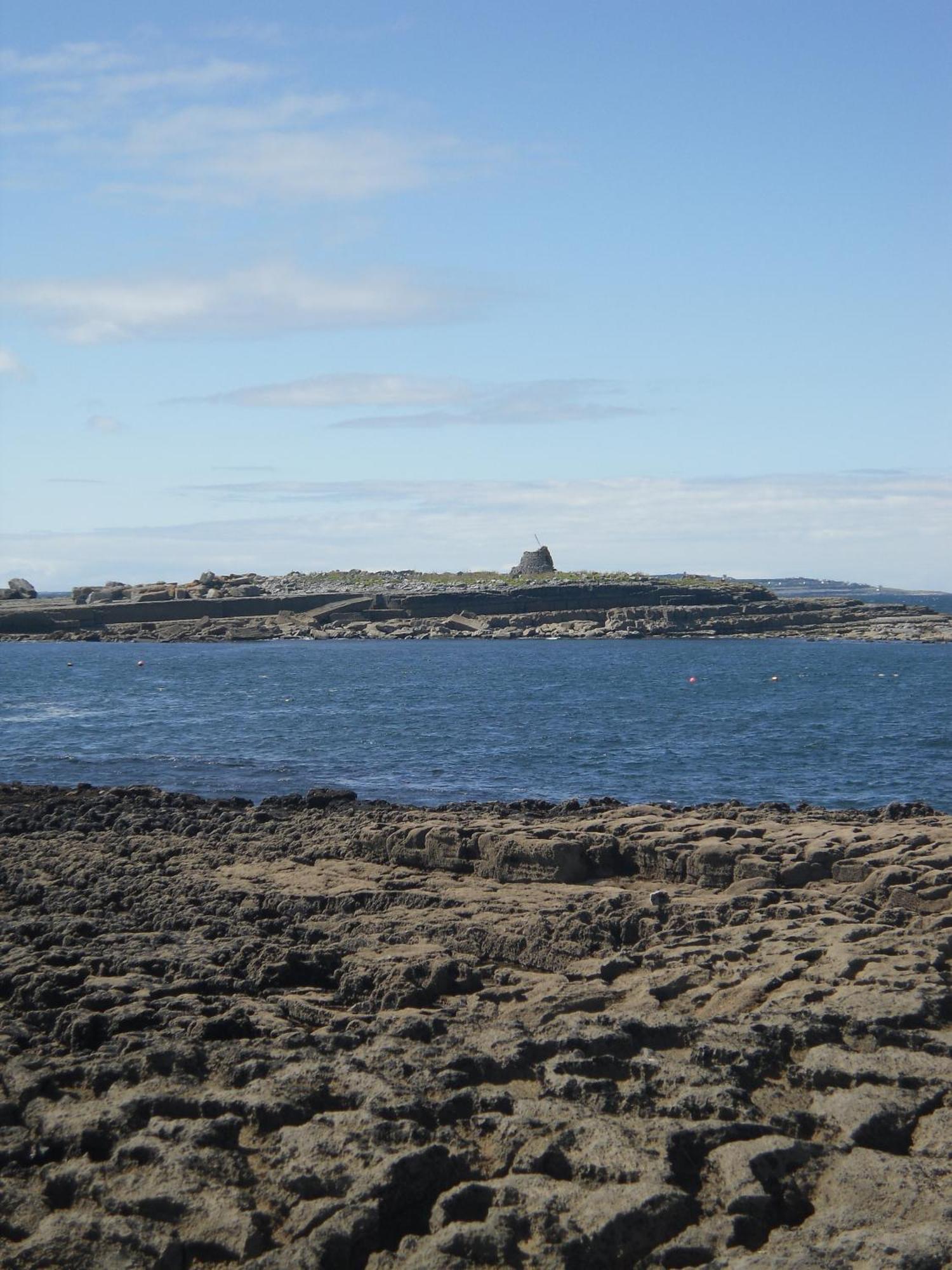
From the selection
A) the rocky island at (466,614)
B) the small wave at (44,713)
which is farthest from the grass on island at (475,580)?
the small wave at (44,713)

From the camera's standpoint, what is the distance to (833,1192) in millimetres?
8328

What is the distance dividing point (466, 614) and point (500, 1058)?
108258 millimetres

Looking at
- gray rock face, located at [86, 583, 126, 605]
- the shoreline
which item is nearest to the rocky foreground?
the shoreline

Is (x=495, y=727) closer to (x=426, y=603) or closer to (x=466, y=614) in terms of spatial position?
(x=466, y=614)

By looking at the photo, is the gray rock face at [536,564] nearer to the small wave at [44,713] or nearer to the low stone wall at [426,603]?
the low stone wall at [426,603]

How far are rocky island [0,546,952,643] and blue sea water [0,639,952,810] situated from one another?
82.1 ft

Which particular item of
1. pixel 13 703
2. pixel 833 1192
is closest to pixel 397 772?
pixel 833 1192

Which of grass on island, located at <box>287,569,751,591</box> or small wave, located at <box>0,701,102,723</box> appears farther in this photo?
grass on island, located at <box>287,569,751,591</box>

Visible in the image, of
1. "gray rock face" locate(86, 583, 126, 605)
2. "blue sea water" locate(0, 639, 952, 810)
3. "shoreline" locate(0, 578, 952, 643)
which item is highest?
"gray rock face" locate(86, 583, 126, 605)

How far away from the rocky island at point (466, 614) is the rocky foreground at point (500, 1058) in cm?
9540

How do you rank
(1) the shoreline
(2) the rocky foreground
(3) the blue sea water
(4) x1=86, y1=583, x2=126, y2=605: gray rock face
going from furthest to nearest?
(4) x1=86, y1=583, x2=126, y2=605: gray rock face < (1) the shoreline < (3) the blue sea water < (2) the rocky foreground

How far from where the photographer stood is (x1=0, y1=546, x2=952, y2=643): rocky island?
111688 millimetres

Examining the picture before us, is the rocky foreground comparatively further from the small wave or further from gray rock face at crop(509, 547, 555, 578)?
gray rock face at crop(509, 547, 555, 578)

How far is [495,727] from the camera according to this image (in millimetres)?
44875
